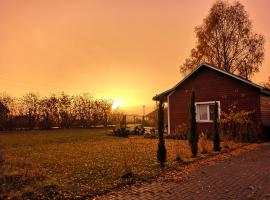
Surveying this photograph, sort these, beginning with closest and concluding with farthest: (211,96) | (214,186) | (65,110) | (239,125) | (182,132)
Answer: (214,186), (239,125), (211,96), (182,132), (65,110)

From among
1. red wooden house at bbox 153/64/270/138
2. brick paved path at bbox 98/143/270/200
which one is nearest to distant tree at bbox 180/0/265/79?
red wooden house at bbox 153/64/270/138

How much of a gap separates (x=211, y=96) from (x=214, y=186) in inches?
647

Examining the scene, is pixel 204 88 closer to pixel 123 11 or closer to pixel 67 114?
pixel 123 11

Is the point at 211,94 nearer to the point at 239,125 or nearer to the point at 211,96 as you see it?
the point at 211,96

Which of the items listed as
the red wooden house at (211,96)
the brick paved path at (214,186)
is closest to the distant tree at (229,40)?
the red wooden house at (211,96)

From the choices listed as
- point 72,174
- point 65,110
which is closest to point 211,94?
point 72,174

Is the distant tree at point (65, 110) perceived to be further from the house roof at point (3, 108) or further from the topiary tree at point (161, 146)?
the topiary tree at point (161, 146)

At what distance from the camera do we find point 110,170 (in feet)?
36.7

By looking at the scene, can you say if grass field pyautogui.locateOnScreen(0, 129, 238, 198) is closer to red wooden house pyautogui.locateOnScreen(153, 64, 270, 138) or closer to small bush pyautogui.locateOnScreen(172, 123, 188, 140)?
red wooden house pyautogui.locateOnScreen(153, 64, 270, 138)

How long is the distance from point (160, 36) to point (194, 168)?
1046 centimetres

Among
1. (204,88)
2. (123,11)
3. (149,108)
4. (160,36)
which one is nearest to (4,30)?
(123,11)

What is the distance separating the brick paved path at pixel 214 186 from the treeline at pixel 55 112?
32267mm

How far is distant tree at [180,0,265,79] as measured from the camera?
3778 centimetres

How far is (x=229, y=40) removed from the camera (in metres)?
38.4
